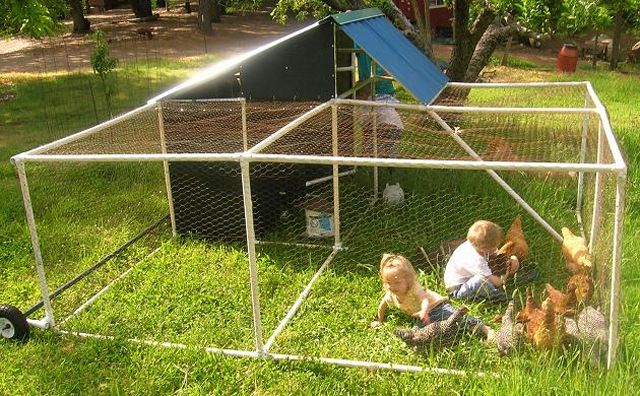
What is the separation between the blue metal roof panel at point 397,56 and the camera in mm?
5344

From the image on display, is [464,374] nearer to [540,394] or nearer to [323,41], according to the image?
[540,394]

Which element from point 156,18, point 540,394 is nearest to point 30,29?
point 540,394

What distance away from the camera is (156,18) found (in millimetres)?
26703

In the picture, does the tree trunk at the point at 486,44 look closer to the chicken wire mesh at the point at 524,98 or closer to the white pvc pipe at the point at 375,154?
the chicken wire mesh at the point at 524,98

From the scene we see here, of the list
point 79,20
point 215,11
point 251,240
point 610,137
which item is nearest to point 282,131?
point 251,240

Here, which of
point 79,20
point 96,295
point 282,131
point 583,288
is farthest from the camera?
point 79,20

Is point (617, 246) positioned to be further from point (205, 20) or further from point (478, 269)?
point (205, 20)

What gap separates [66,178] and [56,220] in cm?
127

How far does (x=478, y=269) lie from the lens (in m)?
4.46

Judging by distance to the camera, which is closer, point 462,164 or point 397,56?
point 462,164

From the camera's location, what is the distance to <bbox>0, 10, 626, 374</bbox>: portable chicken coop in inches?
170

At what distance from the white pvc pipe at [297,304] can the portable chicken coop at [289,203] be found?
17 mm

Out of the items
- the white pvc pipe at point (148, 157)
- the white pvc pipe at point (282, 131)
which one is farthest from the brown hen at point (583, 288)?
the white pvc pipe at point (148, 157)

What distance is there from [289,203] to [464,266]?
2.05 m
